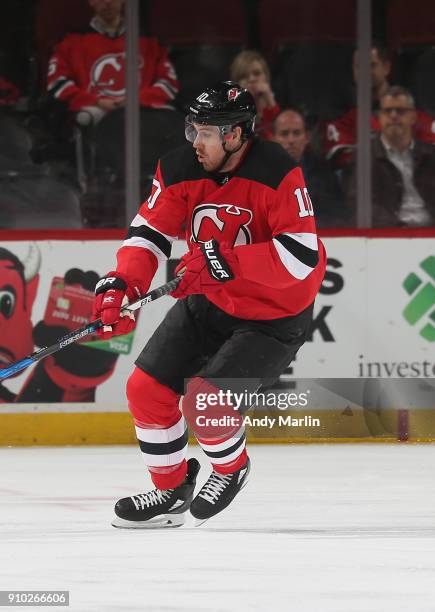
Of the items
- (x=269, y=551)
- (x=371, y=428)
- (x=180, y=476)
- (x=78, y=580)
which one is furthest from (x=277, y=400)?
(x=78, y=580)

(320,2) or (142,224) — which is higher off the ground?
(320,2)

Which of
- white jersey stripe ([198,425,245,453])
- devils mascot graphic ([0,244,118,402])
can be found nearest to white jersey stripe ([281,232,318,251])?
white jersey stripe ([198,425,245,453])

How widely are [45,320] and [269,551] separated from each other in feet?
8.50

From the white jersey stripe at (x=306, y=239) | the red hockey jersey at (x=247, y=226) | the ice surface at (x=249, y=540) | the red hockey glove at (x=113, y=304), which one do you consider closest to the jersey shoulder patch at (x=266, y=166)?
the red hockey jersey at (x=247, y=226)

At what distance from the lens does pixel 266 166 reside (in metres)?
4.07

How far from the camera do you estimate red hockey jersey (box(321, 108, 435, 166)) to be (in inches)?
255

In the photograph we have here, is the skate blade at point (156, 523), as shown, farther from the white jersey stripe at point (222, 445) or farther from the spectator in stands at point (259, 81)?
the spectator in stands at point (259, 81)

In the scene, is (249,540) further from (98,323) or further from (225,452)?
(98,323)

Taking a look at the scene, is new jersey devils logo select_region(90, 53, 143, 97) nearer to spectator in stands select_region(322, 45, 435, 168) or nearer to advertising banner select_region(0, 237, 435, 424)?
advertising banner select_region(0, 237, 435, 424)

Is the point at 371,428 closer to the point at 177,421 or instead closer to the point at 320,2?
the point at 320,2

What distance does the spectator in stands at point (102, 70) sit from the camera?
6.37 m

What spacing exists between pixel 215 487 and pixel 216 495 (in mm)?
25

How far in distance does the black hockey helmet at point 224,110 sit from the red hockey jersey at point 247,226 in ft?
0.24

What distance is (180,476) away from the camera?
4.27 meters
